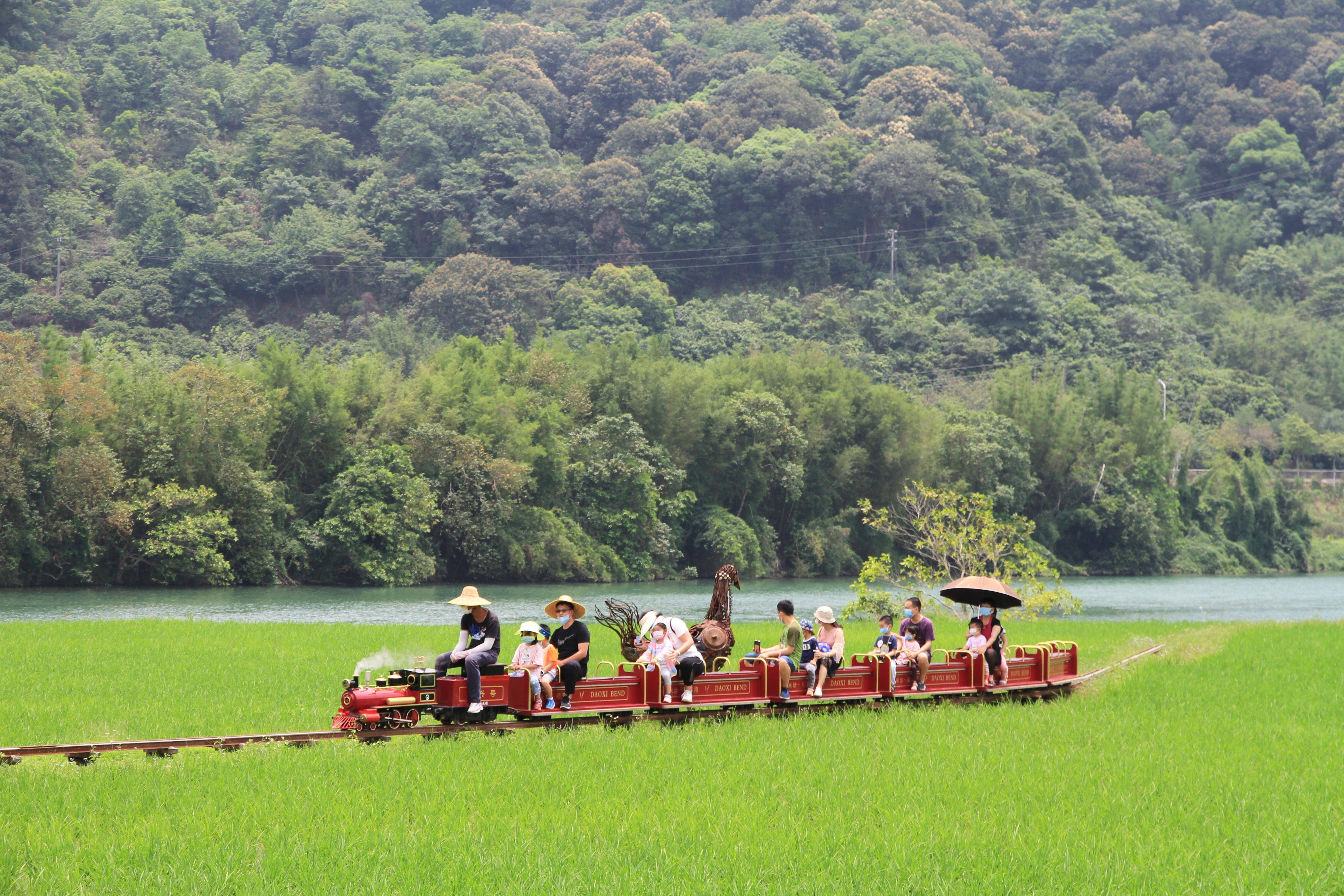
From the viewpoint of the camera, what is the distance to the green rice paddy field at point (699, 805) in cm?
856

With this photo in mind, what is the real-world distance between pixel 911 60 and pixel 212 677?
11562cm

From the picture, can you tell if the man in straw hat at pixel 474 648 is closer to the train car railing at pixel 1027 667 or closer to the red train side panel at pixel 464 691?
the red train side panel at pixel 464 691

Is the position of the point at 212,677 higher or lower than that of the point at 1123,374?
lower

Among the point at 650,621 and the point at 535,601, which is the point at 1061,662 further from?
the point at 535,601

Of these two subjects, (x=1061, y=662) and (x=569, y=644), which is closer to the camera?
(x=569, y=644)

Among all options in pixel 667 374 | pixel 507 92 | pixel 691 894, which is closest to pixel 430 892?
pixel 691 894

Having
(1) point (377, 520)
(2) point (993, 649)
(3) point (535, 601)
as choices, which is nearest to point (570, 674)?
(2) point (993, 649)

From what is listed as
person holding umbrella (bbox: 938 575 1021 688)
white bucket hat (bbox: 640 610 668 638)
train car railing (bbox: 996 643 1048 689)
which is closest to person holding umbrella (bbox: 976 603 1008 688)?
person holding umbrella (bbox: 938 575 1021 688)

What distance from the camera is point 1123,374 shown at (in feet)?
234

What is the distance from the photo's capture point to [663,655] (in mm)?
13852

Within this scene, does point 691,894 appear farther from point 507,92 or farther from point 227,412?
point 507,92

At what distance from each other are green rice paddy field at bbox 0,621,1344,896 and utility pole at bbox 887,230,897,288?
85317 mm

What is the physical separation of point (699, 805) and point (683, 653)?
147 inches

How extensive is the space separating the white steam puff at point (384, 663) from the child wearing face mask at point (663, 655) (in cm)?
257
